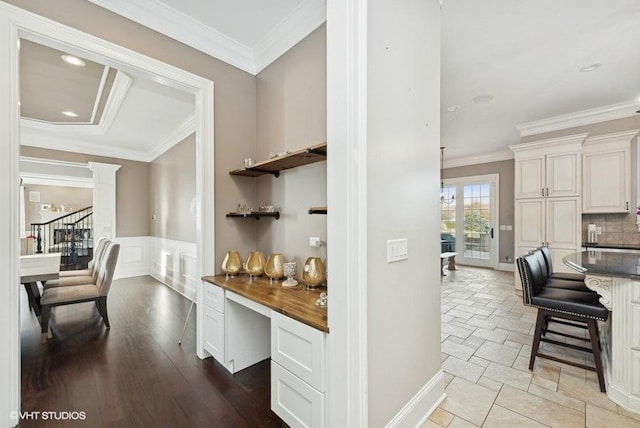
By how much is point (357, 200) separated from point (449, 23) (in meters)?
2.10

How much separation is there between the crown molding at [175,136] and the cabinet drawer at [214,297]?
9.46ft

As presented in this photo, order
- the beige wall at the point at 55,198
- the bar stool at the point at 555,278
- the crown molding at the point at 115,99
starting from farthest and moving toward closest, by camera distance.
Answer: the beige wall at the point at 55,198 < the crown molding at the point at 115,99 < the bar stool at the point at 555,278

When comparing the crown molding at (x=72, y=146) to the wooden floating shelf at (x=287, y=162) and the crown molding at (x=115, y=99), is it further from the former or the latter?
the wooden floating shelf at (x=287, y=162)

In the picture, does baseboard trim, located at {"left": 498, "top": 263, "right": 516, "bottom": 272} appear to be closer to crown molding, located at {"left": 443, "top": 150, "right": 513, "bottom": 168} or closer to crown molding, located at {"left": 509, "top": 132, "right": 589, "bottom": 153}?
crown molding, located at {"left": 443, "top": 150, "right": 513, "bottom": 168}

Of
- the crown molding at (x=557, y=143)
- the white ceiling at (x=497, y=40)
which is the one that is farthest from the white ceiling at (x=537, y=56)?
the crown molding at (x=557, y=143)

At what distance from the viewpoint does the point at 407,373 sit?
1.55 metres

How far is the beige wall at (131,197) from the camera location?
570 cm

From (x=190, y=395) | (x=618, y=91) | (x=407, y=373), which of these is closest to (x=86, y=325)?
(x=190, y=395)

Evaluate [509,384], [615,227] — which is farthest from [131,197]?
[615,227]

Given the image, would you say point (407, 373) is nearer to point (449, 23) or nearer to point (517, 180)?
point (449, 23)

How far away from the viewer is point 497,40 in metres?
2.44

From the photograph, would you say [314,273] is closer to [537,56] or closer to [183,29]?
[183,29]

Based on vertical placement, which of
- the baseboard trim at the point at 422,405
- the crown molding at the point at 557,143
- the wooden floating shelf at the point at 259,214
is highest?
the crown molding at the point at 557,143

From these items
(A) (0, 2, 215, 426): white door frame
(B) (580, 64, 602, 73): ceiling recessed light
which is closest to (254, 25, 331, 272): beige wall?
(A) (0, 2, 215, 426): white door frame
